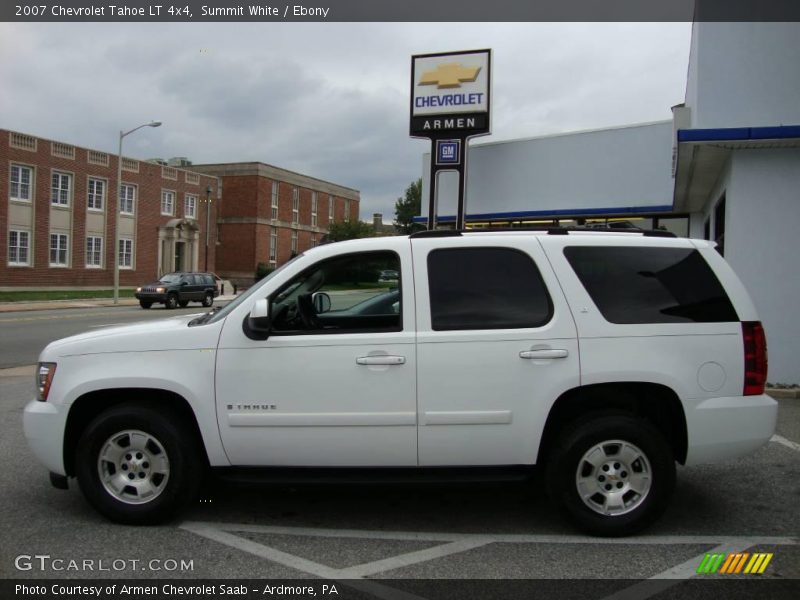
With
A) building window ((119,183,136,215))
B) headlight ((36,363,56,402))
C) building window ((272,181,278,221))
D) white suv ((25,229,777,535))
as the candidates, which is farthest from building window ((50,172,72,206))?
white suv ((25,229,777,535))

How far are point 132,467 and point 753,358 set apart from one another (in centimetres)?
400

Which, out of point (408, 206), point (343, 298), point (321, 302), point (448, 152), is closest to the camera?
point (321, 302)

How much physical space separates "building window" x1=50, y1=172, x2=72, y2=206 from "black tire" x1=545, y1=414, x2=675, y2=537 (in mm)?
43740

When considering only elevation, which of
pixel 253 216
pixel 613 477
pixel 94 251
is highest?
pixel 253 216

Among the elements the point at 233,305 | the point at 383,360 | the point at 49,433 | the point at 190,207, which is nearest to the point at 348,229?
the point at 190,207

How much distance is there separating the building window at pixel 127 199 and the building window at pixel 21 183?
7124 mm

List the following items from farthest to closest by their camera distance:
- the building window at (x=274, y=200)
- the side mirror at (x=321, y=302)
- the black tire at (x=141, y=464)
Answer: the building window at (x=274, y=200)
the side mirror at (x=321, y=302)
the black tire at (x=141, y=464)

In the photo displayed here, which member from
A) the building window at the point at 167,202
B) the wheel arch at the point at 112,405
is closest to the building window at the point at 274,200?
the building window at the point at 167,202

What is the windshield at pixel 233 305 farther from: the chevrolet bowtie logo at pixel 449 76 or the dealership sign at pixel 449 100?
the chevrolet bowtie logo at pixel 449 76

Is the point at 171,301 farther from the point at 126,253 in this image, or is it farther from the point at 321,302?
the point at 321,302

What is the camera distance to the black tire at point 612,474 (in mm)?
4141

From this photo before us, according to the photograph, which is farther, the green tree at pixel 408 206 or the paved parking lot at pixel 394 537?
the green tree at pixel 408 206

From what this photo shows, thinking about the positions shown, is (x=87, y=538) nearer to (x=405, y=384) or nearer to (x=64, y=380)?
(x=64, y=380)
